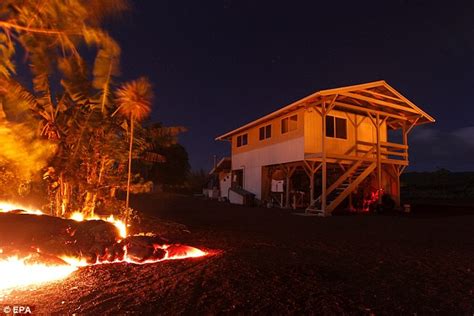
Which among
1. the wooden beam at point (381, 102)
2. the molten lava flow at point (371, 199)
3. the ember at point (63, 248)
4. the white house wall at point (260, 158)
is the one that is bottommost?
the ember at point (63, 248)

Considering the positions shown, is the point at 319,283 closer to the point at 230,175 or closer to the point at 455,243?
the point at 455,243

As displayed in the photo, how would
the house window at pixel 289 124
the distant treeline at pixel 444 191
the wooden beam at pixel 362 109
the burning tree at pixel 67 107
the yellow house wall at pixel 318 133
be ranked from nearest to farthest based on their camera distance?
the burning tree at pixel 67 107 → the wooden beam at pixel 362 109 → the yellow house wall at pixel 318 133 → the house window at pixel 289 124 → the distant treeline at pixel 444 191

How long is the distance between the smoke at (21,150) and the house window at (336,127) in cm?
1432

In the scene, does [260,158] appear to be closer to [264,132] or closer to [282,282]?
[264,132]

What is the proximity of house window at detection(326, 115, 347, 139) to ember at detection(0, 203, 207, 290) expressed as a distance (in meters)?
13.2

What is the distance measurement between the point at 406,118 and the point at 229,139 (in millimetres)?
13452

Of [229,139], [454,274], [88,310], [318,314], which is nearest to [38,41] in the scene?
[88,310]

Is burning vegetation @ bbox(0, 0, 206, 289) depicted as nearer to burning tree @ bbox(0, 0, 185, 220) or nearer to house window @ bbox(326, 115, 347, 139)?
burning tree @ bbox(0, 0, 185, 220)

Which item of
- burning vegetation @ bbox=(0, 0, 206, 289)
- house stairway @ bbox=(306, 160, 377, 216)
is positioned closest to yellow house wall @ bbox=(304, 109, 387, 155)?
house stairway @ bbox=(306, 160, 377, 216)

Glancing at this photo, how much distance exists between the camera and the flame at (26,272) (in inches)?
192

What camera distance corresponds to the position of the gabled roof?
Result: 15852 mm

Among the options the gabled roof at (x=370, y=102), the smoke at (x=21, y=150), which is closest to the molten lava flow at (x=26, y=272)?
the smoke at (x=21, y=150)

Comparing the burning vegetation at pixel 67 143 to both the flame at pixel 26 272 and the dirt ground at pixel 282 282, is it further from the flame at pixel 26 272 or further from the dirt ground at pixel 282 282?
the dirt ground at pixel 282 282

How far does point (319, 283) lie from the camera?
4.73 metres
